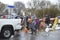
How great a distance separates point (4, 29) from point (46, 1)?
3878 centimetres

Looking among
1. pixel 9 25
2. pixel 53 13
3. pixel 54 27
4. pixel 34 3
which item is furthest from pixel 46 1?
pixel 9 25

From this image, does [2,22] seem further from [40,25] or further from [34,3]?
[34,3]

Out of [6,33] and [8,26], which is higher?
[8,26]

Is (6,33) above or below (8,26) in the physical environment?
below

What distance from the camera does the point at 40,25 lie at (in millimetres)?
20391

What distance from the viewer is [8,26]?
555 inches

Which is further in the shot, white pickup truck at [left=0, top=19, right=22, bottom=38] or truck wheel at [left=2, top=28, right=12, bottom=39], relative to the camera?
truck wheel at [left=2, top=28, right=12, bottom=39]

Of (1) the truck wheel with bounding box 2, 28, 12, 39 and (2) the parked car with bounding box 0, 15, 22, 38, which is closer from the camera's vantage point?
(2) the parked car with bounding box 0, 15, 22, 38

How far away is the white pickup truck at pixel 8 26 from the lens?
1382 cm

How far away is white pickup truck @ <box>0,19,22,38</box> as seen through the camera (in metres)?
13.8

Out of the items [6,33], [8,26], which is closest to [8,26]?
[8,26]

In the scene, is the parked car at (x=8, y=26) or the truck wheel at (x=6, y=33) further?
the truck wheel at (x=6, y=33)

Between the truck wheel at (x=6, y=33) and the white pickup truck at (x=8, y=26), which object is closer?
the white pickup truck at (x=8, y=26)

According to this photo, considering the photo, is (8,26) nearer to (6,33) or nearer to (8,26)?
(8,26)
